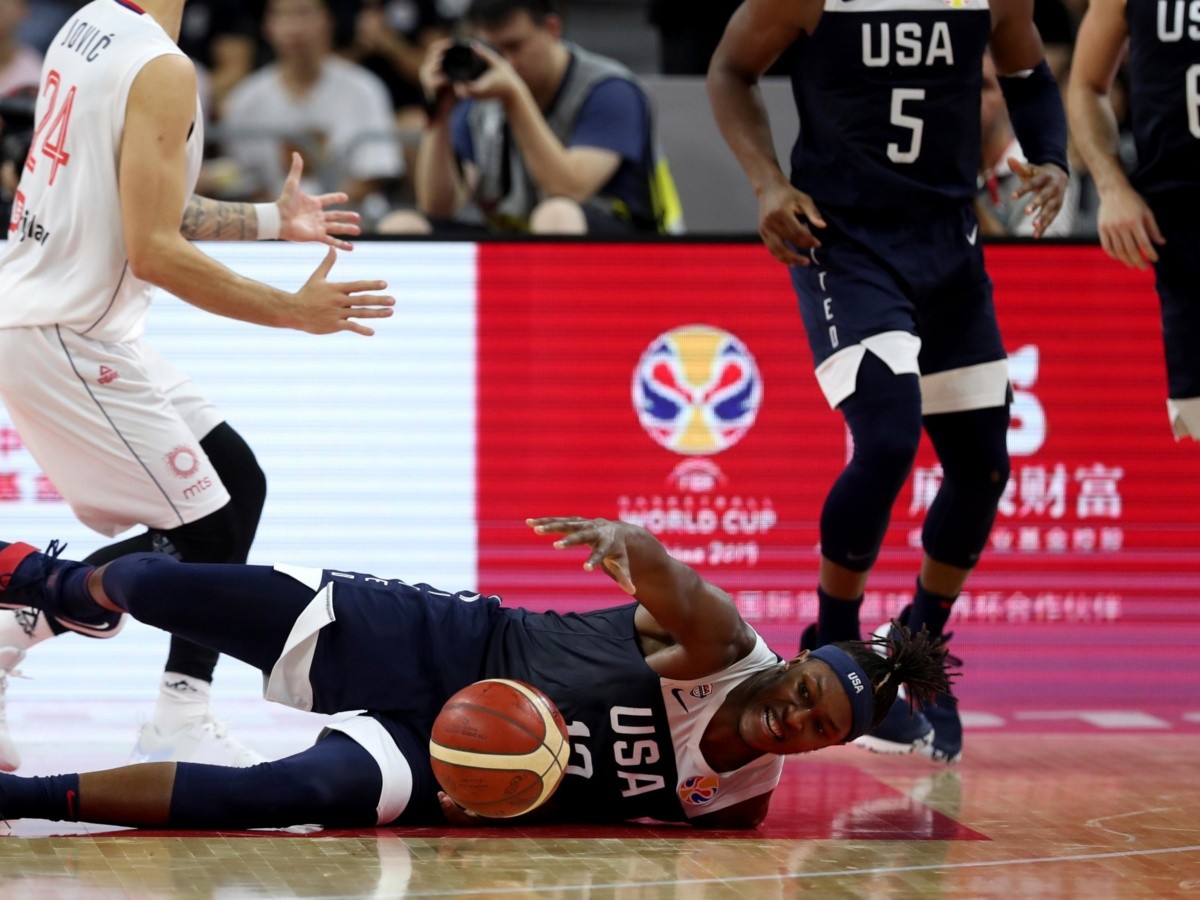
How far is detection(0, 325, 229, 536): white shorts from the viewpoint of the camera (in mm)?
4129

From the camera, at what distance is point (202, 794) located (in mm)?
3607

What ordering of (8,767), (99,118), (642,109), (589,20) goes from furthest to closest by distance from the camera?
(589,20) < (642,109) < (8,767) < (99,118)

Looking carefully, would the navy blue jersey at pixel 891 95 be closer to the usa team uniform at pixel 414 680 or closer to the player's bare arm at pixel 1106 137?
the player's bare arm at pixel 1106 137

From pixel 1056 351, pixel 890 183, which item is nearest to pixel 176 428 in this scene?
pixel 890 183

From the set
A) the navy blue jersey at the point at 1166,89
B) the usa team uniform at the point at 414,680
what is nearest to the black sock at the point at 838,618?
the usa team uniform at the point at 414,680

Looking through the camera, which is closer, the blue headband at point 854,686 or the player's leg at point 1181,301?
the blue headband at point 854,686

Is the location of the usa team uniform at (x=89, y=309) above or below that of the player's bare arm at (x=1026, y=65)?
below

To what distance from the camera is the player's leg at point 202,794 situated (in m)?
3.54

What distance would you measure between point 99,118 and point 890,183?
2.13 metres

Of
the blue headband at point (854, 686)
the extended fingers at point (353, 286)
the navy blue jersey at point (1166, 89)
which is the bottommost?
the blue headband at point (854, 686)

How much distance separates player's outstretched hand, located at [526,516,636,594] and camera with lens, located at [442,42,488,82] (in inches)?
129

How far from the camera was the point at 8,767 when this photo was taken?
14.4ft

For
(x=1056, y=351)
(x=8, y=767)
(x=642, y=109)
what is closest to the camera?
(x=8, y=767)

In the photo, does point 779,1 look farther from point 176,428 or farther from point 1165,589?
point 1165,589
